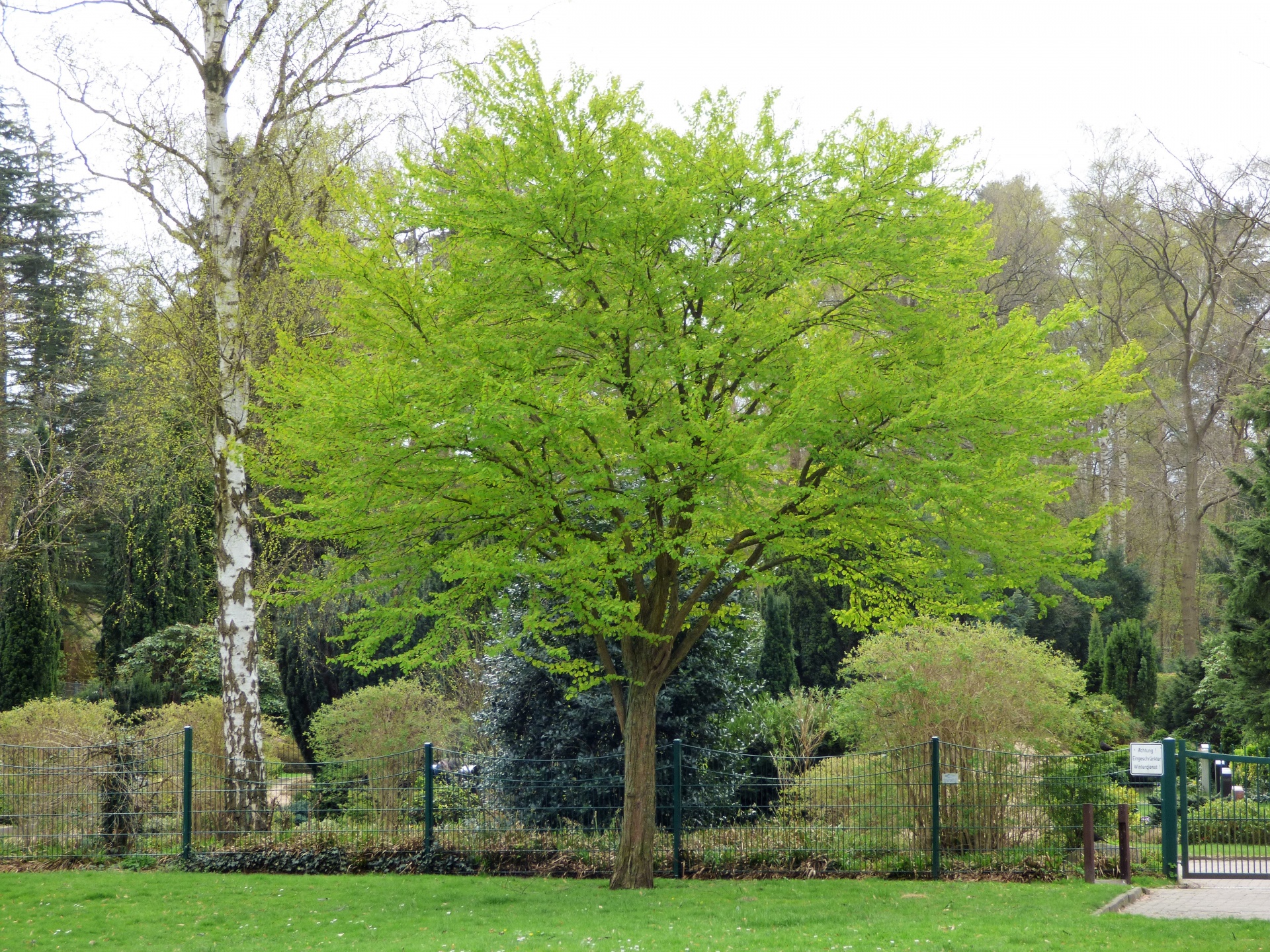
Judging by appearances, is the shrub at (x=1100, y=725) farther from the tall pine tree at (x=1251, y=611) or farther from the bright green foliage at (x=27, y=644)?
the bright green foliage at (x=27, y=644)

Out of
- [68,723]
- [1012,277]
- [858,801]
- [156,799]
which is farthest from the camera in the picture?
[1012,277]

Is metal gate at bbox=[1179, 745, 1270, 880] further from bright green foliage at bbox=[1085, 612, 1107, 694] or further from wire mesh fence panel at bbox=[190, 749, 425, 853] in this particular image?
bright green foliage at bbox=[1085, 612, 1107, 694]

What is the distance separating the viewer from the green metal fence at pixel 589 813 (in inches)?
455

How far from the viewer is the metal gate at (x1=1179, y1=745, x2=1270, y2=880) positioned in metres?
10.4

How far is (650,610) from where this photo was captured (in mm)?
10469

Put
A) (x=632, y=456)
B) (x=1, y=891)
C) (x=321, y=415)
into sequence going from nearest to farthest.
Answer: (x=321, y=415) < (x=632, y=456) < (x=1, y=891)

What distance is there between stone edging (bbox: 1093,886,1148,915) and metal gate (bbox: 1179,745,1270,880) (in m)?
1.02

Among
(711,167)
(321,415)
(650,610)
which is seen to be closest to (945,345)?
(711,167)

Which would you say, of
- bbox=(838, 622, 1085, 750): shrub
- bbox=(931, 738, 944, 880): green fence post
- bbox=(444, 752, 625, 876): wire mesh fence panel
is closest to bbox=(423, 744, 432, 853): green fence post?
bbox=(444, 752, 625, 876): wire mesh fence panel

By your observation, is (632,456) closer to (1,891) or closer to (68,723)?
(1,891)

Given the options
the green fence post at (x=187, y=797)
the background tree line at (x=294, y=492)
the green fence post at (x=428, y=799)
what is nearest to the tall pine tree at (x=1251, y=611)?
the background tree line at (x=294, y=492)

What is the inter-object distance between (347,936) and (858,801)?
589 cm

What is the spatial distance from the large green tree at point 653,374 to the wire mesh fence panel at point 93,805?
5.00m

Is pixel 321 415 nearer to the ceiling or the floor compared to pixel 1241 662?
nearer to the ceiling
